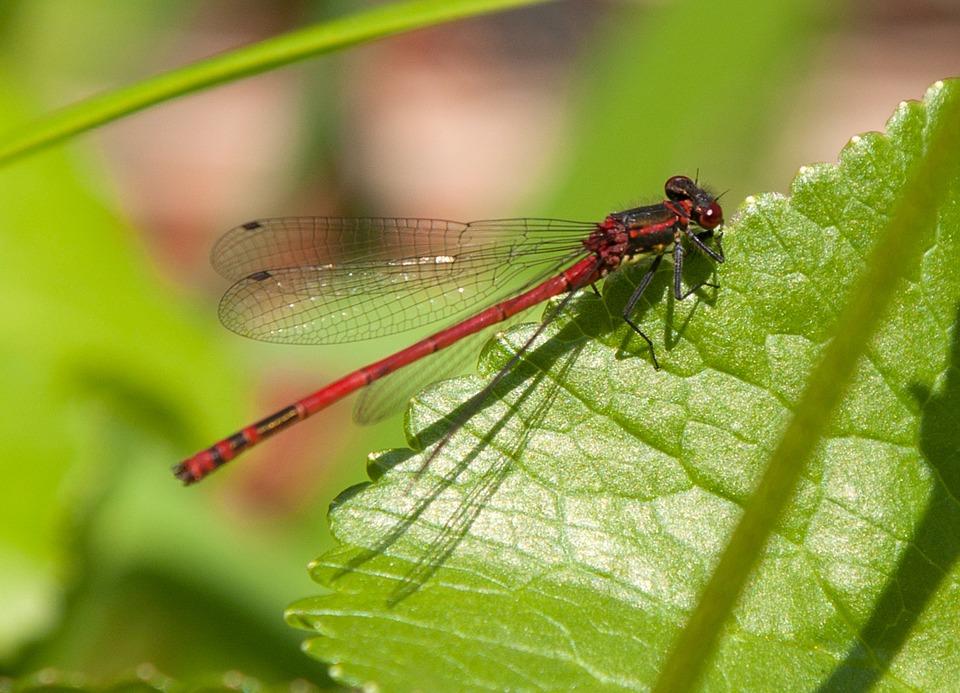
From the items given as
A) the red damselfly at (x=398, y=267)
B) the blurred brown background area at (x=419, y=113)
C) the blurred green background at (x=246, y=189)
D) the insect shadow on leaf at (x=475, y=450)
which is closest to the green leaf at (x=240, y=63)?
the insect shadow on leaf at (x=475, y=450)

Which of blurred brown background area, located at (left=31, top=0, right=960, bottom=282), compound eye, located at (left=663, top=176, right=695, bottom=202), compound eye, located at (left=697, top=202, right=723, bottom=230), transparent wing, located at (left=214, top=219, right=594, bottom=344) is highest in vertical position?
blurred brown background area, located at (left=31, top=0, right=960, bottom=282)

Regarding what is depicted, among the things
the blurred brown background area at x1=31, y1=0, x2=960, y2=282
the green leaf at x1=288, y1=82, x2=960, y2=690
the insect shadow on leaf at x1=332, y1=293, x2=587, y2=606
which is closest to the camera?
the green leaf at x1=288, y1=82, x2=960, y2=690

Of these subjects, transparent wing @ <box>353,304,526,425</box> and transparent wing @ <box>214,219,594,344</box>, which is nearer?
transparent wing @ <box>353,304,526,425</box>

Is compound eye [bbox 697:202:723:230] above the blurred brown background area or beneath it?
beneath

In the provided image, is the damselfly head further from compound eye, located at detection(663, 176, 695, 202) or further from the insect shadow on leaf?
the insect shadow on leaf

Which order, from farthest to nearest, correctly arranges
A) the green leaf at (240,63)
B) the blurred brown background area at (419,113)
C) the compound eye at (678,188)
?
1. the blurred brown background area at (419,113)
2. the compound eye at (678,188)
3. the green leaf at (240,63)

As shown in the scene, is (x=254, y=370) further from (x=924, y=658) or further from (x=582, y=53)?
(x=924, y=658)

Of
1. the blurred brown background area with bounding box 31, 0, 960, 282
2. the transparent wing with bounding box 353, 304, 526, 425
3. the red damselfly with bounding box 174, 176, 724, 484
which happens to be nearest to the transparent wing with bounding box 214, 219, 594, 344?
the red damselfly with bounding box 174, 176, 724, 484

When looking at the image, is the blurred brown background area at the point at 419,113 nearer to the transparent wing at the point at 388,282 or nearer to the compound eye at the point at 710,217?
the transparent wing at the point at 388,282
